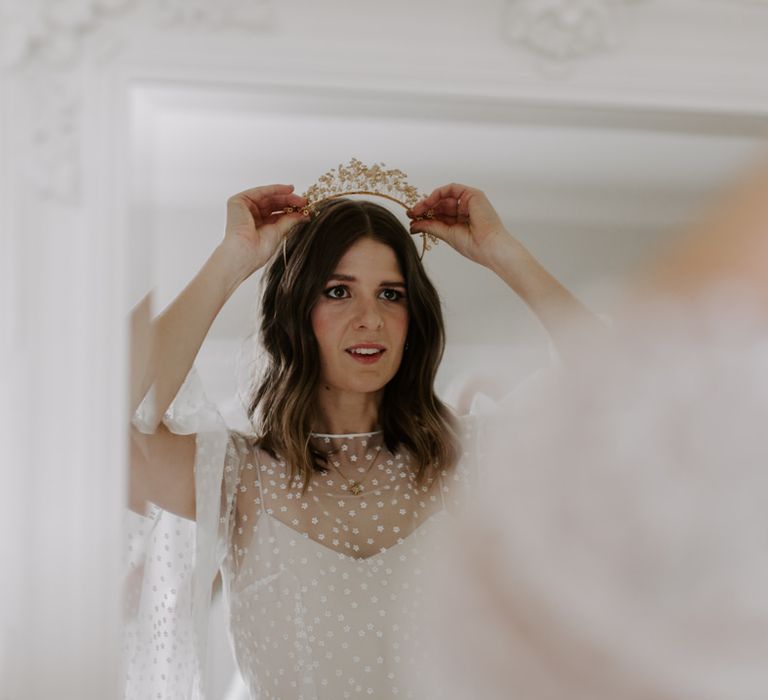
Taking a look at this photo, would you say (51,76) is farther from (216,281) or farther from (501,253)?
(501,253)

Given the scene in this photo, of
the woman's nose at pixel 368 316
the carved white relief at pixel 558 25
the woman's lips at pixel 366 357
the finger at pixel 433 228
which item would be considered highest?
the carved white relief at pixel 558 25

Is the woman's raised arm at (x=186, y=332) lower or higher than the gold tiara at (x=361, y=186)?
lower

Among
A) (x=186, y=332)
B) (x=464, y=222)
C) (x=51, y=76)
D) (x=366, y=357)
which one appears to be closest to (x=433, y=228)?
(x=464, y=222)

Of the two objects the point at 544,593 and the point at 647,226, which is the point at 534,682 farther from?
the point at 647,226

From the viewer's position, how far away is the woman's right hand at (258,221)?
0.85 meters

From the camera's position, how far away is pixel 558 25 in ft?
2.72

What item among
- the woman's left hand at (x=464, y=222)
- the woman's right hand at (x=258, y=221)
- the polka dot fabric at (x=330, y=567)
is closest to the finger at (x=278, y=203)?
the woman's right hand at (x=258, y=221)

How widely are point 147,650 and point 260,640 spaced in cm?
11

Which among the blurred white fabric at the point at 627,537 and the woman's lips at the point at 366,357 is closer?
the blurred white fabric at the point at 627,537

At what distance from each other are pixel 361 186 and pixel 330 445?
0.26 meters

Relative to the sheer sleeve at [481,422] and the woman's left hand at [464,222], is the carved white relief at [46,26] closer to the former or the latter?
the woman's left hand at [464,222]

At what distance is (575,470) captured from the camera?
32.5 inches

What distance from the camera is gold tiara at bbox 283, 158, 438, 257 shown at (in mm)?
850

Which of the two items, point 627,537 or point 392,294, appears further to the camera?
point 392,294
